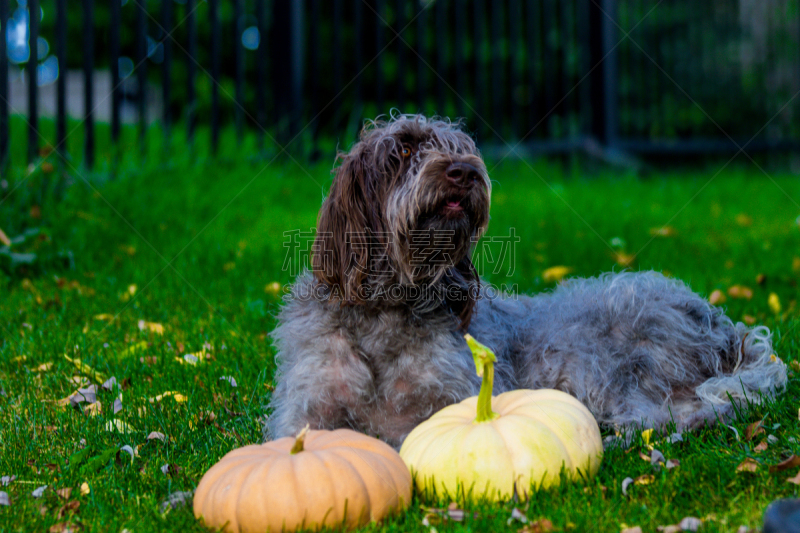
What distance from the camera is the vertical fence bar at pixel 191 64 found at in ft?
26.5

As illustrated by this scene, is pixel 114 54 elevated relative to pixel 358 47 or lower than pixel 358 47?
lower

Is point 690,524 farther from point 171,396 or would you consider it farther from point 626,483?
point 171,396

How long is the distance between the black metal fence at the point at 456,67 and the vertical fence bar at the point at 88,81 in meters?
0.02

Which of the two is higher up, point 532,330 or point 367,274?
point 367,274

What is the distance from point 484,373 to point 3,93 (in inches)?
249

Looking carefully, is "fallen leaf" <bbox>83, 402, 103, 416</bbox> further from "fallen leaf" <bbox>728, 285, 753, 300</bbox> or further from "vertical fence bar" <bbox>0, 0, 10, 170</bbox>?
"fallen leaf" <bbox>728, 285, 753, 300</bbox>

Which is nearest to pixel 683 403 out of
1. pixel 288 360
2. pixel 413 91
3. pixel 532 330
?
pixel 532 330

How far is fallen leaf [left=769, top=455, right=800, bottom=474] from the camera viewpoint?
9.01ft

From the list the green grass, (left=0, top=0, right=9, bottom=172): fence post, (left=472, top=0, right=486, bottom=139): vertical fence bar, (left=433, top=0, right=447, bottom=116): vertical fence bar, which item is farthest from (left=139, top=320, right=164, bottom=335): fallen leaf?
(left=472, top=0, right=486, bottom=139): vertical fence bar

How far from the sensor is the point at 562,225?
305 inches

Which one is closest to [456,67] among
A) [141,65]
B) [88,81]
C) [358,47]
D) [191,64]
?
[358,47]

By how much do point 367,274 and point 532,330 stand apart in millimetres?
1136

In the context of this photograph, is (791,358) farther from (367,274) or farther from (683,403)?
(367,274)

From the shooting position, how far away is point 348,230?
3457mm
